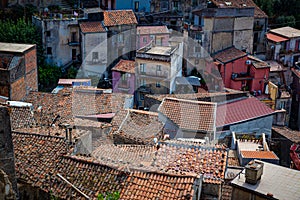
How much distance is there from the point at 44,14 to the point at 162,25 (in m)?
10.6

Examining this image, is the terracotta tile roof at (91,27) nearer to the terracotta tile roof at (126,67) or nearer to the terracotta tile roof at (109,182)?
the terracotta tile roof at (126,67)

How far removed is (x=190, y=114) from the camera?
20344 millimetres

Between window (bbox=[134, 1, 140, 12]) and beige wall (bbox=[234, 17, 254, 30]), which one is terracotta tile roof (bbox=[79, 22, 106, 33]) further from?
beige wall (bbox=[234, 17, 254, 30])

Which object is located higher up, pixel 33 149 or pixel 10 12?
pixel 10 12

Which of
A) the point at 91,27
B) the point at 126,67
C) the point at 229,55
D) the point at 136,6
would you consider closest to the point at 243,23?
the point at 229,55

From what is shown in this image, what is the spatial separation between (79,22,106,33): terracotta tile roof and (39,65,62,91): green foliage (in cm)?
381

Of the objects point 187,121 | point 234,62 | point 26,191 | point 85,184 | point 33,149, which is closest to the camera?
point 85,184

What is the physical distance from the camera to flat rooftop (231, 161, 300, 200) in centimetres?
1035

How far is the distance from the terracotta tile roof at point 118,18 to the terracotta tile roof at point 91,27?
62 cm

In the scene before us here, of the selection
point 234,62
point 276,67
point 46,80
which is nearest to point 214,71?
point 234,62

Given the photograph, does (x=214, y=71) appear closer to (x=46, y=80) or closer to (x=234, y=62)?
(x=234, y=62)

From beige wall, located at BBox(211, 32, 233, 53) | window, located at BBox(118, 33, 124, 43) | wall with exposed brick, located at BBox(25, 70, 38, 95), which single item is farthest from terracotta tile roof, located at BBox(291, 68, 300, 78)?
wall with exposed brick, located at BBox(25, 70, 38, 95)

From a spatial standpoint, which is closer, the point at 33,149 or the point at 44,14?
the point at 33,149

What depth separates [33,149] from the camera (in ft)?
40.6
